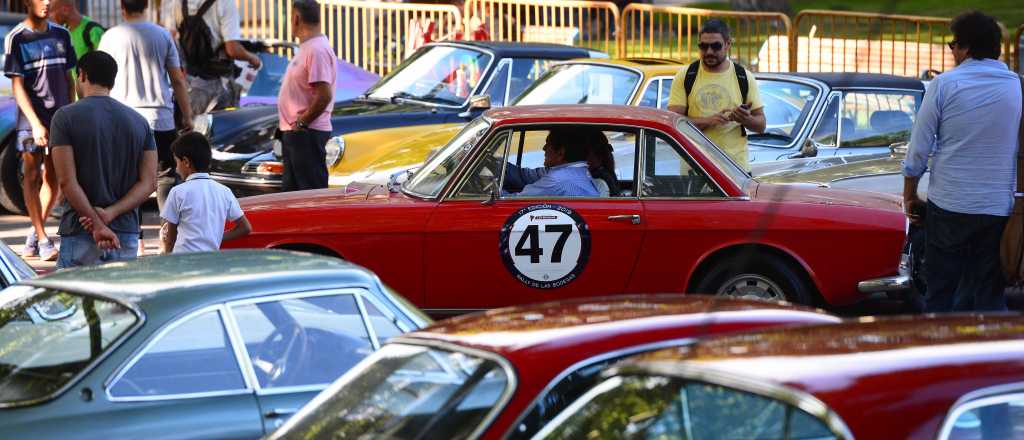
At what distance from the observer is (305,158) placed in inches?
369

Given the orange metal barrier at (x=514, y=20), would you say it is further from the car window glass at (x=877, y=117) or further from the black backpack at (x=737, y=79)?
the black backpack at (x=737, y=79)

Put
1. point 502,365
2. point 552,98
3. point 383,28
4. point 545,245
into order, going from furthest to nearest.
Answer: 1. point 383,28
2. point 552,98
3. point 545,245
4. point 502,365

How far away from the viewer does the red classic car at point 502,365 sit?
113 inches

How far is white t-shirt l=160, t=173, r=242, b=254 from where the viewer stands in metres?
6.36

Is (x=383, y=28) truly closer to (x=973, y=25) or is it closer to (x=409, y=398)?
(x=409, y=398)

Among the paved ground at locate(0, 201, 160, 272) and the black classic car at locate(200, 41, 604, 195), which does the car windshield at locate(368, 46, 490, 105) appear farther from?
the paved ground at locate(0, 201, 160, 272)

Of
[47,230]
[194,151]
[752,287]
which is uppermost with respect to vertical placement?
[194,151]

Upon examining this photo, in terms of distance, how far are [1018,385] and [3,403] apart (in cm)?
278

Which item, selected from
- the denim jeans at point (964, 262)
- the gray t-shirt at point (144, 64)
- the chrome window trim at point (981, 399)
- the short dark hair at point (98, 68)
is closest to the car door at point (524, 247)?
the denim jeans at point (964, 262)

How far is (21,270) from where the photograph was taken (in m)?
5.48

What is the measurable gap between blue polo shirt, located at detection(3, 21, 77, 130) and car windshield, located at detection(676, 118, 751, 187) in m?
4.29

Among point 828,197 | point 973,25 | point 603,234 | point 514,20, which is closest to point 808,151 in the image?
point 828,197

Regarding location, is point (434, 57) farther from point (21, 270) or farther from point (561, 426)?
point (561, 426)

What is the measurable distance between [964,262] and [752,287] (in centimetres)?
123
